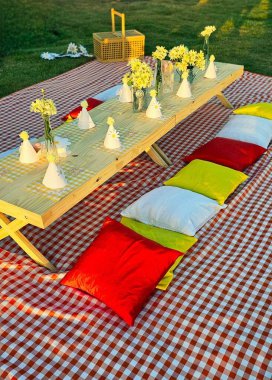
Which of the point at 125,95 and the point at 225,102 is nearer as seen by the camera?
the point at 125,95

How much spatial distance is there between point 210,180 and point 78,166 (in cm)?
118

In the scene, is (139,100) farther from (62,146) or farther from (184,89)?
(62,146)

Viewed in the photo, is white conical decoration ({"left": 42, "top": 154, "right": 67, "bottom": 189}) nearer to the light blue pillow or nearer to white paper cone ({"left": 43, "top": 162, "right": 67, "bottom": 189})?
white paper cone ({"left": 43, "top": 162, "right": 67, "bottom": 189})

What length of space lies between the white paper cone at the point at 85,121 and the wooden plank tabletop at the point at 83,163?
0.18 ft

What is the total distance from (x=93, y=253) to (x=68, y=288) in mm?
313

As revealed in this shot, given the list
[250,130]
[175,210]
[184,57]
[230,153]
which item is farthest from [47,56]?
[175,210]

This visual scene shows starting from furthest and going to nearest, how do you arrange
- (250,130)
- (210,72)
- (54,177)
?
1. (210,72)
2. (250,130)
3. (54,177)

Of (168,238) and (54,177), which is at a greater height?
(54,177)

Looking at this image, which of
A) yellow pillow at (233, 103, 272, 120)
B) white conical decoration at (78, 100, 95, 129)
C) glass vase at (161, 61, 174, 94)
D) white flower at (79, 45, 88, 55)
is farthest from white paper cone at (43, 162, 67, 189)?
white flower at (79, 45, 88, 55)

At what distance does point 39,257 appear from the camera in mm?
3264

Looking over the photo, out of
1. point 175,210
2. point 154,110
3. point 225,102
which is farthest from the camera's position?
point 225,102

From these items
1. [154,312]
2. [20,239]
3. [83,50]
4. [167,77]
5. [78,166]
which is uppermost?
[167,77]

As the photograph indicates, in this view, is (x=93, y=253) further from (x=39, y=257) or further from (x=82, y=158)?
(x=82, y=158)

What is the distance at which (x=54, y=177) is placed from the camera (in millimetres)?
3102
